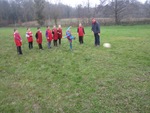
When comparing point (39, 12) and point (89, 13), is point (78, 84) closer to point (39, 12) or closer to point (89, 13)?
point (39, 12)

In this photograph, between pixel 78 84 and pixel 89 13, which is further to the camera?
pixel 89 13

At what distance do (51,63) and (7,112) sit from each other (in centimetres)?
527

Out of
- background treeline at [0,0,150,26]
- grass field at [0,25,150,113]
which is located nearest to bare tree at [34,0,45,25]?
background treeline at [0,0,150,26]

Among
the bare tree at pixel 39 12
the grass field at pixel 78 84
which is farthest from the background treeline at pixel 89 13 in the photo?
the grass field at pixel 78 84

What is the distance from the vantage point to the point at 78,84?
296 inches

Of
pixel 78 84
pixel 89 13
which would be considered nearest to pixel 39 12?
pixel 89 13

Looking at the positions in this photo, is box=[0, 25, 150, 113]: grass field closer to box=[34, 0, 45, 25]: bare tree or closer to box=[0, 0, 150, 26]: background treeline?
box=[0, 0, 150, 26]: background treeline

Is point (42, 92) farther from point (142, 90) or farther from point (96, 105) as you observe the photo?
point (142, 90)

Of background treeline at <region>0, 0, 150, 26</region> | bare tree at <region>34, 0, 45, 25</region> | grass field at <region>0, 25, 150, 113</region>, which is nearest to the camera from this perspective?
grass field at <region>0, 25, 150, 113</region>

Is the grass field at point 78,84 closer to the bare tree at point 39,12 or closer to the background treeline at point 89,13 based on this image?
the background treeline at point 89,13

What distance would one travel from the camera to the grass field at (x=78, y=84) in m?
5.94

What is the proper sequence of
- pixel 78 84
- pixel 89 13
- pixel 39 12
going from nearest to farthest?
1. pixel 78 84
2. pixel 39 12
3. pixel 89 13

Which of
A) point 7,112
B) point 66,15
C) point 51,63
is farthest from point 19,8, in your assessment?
point 7,112

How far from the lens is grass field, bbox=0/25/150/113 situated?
19.5ft
